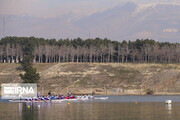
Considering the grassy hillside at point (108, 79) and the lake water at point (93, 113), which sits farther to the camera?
the grassy hillside at point (108, 79)

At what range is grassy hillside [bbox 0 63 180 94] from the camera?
164000mm

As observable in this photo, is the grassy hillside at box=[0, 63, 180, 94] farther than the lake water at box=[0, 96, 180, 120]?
Yes

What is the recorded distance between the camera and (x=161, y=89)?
162m

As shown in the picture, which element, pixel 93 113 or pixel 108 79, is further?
pixel 108 79

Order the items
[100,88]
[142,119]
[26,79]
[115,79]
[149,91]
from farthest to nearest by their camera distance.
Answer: [115,79], [100,88], [149,91], [26,79], [142,119]

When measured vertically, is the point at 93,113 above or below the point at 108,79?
above

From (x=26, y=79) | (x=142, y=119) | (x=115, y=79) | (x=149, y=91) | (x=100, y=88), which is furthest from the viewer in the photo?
(x=115, y=79)

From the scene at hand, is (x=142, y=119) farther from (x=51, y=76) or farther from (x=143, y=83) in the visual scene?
(x=51, y=76)

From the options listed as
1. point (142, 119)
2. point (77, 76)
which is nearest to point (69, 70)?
point (77, 76)

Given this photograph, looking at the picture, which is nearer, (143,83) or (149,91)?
(149,91)

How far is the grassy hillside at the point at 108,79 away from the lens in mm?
164000

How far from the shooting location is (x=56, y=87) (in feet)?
557

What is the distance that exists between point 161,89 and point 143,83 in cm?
1260

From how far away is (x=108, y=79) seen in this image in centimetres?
18112
